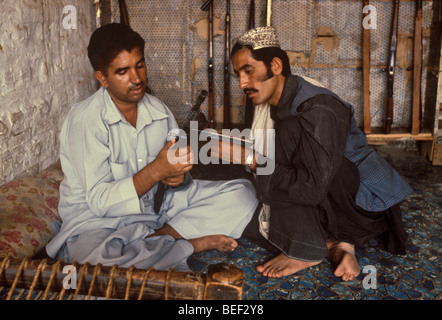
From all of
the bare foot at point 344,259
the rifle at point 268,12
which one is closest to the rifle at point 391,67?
the rifle at point 268,12

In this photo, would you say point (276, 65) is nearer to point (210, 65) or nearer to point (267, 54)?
point (267, 54)

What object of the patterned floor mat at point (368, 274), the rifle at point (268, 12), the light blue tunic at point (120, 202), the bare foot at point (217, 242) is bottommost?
the patterned floor mat at point (368, 274)

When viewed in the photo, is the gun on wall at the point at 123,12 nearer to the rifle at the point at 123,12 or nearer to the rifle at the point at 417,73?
the rifle at the point at 123,12

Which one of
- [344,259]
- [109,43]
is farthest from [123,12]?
[344,259]

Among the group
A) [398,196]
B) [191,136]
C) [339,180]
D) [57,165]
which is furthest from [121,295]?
[57,165]

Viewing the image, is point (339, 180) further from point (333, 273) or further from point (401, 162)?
point (401, 162)

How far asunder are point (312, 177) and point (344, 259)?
0.56m

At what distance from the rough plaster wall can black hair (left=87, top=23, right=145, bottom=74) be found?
2.37ft

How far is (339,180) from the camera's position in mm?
2178

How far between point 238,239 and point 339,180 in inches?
32.8

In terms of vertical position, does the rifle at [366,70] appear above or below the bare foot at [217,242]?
above

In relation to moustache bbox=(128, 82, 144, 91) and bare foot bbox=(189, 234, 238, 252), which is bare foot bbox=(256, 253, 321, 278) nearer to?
bare foot bbox=(189, 234, 238, 252)

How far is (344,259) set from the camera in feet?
7.23

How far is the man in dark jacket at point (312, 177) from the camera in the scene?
6.60 ft
